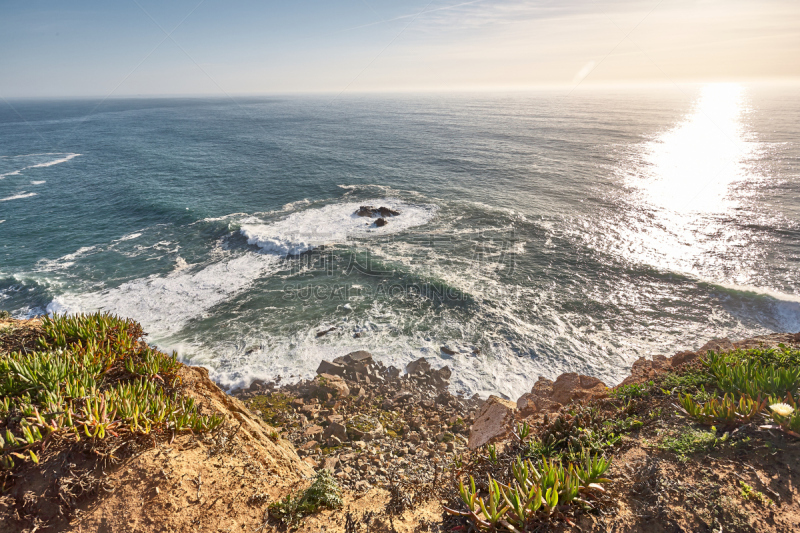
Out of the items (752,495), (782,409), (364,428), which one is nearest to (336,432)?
(364,428)

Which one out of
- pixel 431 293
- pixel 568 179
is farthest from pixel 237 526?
pixel 568 179

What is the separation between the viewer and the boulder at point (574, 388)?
33.6 feet

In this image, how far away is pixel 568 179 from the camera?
132 feet

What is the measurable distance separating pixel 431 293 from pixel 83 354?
642 inches

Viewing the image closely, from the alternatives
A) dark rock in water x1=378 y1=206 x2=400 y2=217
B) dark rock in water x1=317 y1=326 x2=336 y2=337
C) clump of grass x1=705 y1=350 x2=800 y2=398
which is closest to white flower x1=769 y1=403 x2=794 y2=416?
A: clump of grass x1=705 y1=350 x2=800 y2=398

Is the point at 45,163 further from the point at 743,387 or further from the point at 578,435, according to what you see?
the point at 743,387

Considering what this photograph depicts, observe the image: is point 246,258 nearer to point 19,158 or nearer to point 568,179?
point 568,179

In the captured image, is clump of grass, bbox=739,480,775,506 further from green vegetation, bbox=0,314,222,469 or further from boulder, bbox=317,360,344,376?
boulder, bbox=317,360,344,376

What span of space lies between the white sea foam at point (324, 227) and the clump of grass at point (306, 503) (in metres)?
21.7

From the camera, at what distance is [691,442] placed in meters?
5.91

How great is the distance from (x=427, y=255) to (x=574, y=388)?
1526cm

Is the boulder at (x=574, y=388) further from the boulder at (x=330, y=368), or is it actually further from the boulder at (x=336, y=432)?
the boulder at (x=330, y=368)

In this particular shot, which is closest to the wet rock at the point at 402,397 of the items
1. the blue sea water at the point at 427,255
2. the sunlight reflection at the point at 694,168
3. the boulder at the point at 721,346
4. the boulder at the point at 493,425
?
the blue sea water at the point at 427,255

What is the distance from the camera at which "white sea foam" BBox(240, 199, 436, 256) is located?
2700cm
